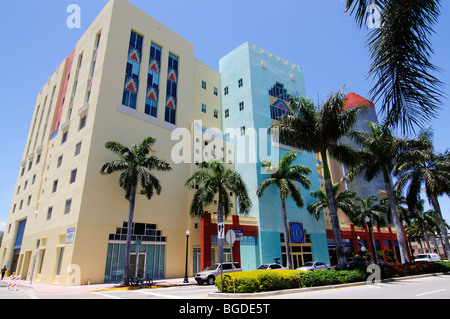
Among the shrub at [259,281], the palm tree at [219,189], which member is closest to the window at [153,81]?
the palm tree at [219,189]

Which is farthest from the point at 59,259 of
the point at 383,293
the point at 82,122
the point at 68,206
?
the point at 383,293

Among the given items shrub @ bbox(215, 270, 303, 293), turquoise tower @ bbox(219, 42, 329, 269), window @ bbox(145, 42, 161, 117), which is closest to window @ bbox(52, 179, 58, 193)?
window @ bbox(145, 42, 161, 117)

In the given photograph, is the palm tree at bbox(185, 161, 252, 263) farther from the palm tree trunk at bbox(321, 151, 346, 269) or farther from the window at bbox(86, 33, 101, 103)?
the window at bbox(86, 33, 101, 103)

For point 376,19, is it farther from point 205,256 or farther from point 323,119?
point 205,256

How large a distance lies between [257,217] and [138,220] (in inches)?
569

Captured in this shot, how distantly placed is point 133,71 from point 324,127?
2390 cm

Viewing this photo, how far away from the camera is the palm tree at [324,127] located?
2052 cm

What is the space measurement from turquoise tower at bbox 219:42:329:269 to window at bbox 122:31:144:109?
15.0m

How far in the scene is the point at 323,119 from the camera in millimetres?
20719

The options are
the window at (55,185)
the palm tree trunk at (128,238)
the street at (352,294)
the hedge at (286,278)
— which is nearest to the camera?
the street at (352,294)

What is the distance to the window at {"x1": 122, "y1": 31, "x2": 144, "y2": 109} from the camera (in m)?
32.0

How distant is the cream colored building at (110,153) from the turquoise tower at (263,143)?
3.55 meters

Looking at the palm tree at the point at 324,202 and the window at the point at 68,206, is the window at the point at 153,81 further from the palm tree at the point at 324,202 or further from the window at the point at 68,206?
the palm tree at the point at 324,202
